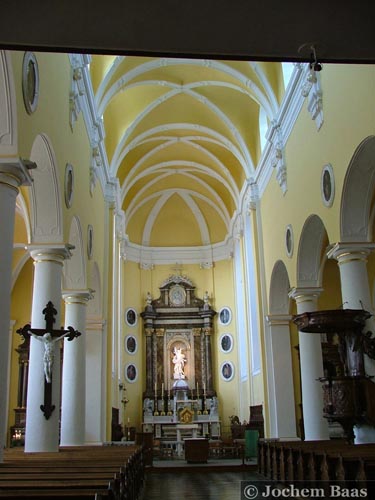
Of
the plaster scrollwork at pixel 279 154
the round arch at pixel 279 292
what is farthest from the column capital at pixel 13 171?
the round arch at pixel 279 292

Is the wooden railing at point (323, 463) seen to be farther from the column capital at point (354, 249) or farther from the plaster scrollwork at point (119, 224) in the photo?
the plaster scrollwork at point (119, 224)

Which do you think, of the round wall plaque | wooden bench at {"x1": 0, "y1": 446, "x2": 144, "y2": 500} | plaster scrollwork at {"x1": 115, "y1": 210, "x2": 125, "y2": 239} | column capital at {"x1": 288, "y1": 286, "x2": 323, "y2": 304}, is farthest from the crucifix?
plaster scrollwork at {"x1": 115, "y1": 210, "x2": 125, "y2": 239}

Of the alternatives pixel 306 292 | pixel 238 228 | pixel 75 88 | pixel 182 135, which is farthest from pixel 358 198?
pixel 238 228

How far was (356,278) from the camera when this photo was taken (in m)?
9.49

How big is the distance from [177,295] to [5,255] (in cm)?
1835

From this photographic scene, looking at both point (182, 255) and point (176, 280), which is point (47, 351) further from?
point (182, 255)

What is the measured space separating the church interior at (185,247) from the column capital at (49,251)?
0.09ft

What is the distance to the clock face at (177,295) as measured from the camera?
81.2ft

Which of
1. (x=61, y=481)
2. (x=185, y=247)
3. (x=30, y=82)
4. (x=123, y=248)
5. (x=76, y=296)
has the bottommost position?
(x=61, y=481)

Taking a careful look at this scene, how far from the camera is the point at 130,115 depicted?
17.7 m

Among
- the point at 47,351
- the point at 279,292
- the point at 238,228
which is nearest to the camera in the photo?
the point at 47,351

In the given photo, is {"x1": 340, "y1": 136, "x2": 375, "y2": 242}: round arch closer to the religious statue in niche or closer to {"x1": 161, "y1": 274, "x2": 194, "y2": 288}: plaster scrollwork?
the religious statue in niche

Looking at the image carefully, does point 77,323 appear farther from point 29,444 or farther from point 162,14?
point 162,14

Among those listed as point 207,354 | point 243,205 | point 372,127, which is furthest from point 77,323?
point 207,354
